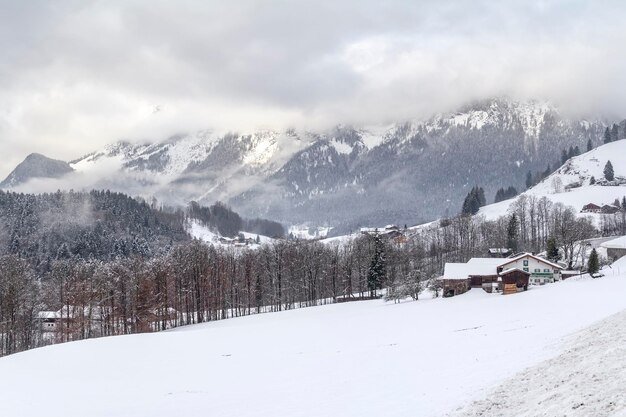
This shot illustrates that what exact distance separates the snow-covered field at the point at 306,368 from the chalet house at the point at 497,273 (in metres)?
38.1

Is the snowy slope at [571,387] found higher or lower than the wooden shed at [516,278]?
higher

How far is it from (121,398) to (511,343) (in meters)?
23.7

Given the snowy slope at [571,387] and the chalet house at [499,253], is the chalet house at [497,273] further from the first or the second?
the snowy slope at [571,387]

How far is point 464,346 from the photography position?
3500cm

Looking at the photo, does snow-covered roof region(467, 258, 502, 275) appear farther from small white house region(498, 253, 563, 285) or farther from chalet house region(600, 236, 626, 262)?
chalet house region(600, 236, 626, 262)

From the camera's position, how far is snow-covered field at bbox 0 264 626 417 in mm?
24172

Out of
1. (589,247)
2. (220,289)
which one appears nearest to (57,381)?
(220,289)

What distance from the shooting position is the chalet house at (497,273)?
96.8 meters

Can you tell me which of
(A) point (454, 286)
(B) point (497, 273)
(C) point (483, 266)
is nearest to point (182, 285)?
(A) point (454, 286)

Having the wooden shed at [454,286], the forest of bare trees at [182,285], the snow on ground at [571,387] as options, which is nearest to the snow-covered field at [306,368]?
the snow on ground at [571,387]

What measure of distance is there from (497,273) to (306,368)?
249 feet

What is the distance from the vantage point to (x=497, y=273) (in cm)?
10169

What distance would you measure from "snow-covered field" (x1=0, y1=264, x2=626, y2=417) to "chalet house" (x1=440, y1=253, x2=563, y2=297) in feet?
125

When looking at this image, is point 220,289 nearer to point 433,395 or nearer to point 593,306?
point 593,306
